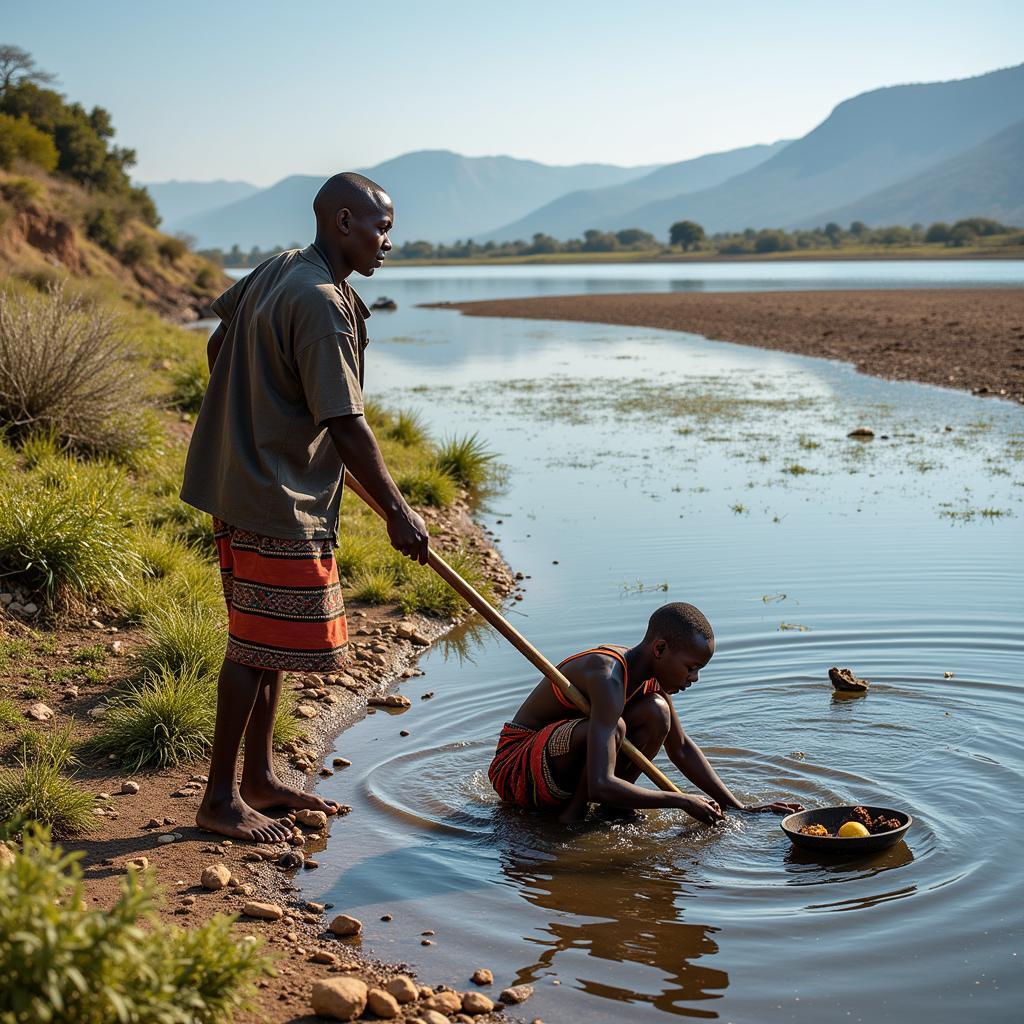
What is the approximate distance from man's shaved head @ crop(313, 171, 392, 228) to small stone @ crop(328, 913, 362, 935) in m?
2.17

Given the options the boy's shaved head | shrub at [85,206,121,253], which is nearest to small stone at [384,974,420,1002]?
the boy's shaved head

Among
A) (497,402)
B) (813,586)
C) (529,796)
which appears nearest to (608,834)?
(529,796)

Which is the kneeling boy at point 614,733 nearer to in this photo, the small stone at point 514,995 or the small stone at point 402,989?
the small stone at point 514,995

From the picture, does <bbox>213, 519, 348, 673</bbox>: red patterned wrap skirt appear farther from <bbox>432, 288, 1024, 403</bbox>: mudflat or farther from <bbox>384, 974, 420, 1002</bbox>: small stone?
<bbox>432, 288, 1024, 403</bbox>: mudflat

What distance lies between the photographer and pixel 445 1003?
327cm

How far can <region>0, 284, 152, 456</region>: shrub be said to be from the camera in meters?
8.76

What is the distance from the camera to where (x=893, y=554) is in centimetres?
883

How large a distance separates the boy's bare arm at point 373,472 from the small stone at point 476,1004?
1315 mm

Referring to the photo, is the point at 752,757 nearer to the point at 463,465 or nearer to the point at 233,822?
the point at 233,822

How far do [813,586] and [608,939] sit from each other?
471cm

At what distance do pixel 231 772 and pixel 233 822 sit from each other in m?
0.18

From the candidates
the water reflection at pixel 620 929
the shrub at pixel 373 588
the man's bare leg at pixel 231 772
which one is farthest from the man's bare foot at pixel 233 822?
the shrub at pixel 373 588

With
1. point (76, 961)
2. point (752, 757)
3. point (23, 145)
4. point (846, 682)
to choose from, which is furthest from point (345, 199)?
point (23, 145)

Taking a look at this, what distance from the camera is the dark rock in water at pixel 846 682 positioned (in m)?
6.12
